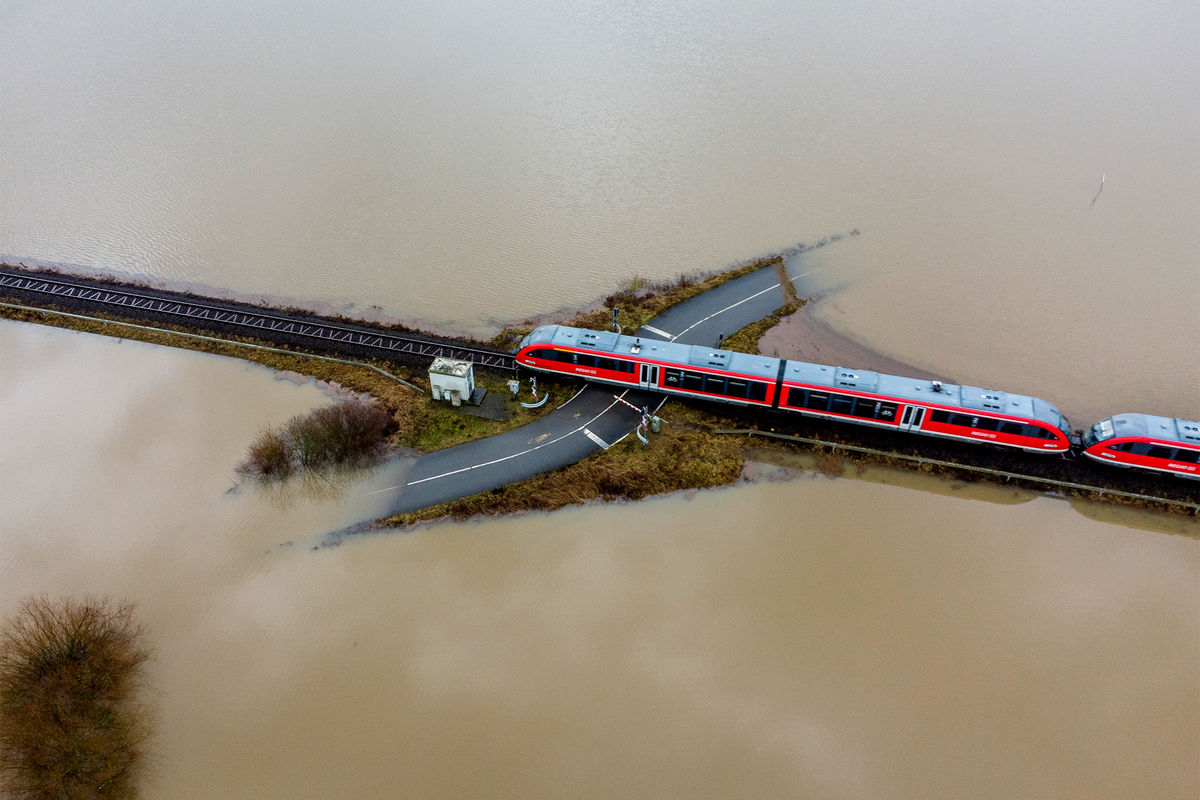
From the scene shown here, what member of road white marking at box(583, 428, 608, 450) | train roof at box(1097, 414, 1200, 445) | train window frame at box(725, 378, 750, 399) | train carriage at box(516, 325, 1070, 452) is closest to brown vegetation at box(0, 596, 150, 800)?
road white marking at box(583, 428, 608, 450)

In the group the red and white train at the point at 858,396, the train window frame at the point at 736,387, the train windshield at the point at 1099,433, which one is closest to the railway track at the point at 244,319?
the red and white train at the point at 858,396

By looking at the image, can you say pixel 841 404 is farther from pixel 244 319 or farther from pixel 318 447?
pixel 244 319

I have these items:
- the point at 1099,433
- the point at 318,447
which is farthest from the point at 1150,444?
the point at 318,447

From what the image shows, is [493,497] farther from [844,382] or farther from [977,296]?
[977,296]

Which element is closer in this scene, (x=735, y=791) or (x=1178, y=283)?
(x=735, y=791)

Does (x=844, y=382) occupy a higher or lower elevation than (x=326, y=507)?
higher

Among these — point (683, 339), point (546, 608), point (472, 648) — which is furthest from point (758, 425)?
point (472, 648)
